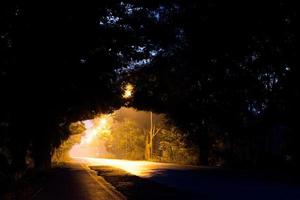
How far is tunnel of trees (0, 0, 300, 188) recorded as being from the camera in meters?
23.9

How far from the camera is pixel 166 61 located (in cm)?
4153

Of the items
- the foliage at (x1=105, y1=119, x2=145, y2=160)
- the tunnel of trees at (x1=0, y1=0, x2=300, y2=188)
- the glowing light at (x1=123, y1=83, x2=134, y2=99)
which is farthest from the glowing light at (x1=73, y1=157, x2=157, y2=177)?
the foliage at (x1=105, y1=119, x2=145, y2=160)

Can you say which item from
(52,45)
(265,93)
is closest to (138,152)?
(265,93)

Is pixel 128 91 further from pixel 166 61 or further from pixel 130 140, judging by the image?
pixel 130 140

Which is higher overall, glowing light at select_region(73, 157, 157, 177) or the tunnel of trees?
the tunnel of trees

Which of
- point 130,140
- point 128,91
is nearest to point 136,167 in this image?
point 128,91

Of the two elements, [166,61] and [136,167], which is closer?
[166,61]

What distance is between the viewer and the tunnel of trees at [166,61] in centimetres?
2394

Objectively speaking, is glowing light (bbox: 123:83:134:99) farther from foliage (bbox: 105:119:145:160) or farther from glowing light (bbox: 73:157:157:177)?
foliage (bbox: 105:119:145:160)

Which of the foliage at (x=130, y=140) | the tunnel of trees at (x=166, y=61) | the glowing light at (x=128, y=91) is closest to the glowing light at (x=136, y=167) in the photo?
the tunnel of trees at (x=166, y=61)

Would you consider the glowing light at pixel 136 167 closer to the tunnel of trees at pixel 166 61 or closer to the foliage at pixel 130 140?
the tunnel of trees at pixel 166 61

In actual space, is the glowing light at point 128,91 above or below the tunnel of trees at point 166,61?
above

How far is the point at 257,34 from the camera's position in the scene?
28672 millimetres

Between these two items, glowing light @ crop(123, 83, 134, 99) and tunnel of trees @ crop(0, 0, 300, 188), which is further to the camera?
glowing light @ crop(123, 83, 134, 99)
